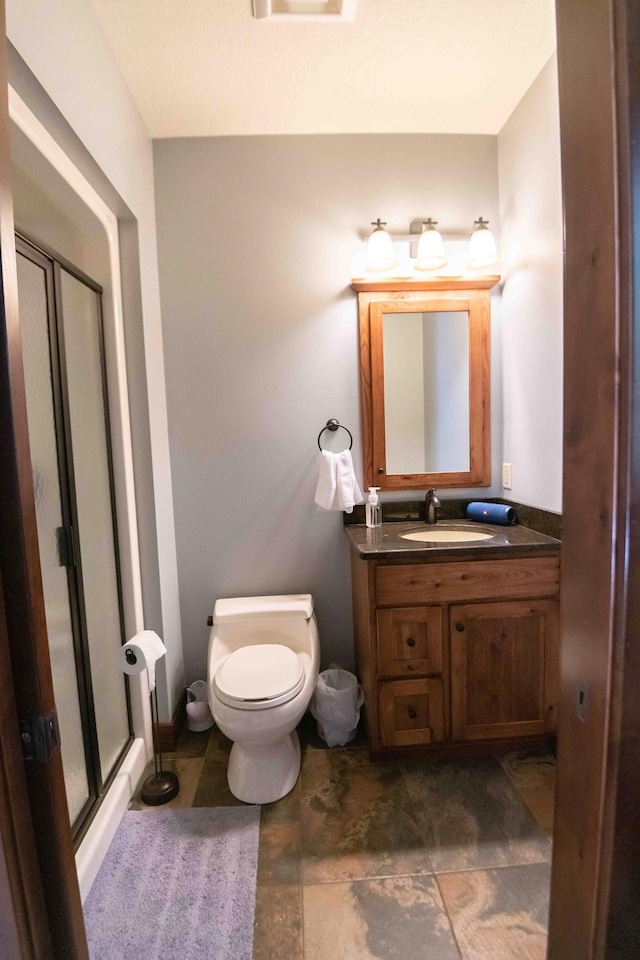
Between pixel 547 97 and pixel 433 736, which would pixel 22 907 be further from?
pixel 547 97

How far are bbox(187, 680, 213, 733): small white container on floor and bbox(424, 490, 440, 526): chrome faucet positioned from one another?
1.33 metres

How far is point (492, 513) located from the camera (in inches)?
76.2

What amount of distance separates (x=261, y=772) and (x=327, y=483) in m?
1.14

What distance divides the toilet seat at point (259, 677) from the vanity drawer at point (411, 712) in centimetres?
37

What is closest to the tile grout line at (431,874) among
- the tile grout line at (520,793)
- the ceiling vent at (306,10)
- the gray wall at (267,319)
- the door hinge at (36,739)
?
the tile grout line at (520,793)

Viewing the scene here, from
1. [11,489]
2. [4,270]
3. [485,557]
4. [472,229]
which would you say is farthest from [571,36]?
[472,229]

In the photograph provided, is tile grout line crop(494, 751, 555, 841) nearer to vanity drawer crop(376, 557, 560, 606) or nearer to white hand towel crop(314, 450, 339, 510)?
vanity drawer crop(376, 557, 560, 606)

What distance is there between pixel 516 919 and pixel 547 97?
2711mm

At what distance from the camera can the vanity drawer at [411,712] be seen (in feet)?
5.32

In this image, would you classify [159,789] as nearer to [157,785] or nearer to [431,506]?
[157,785]

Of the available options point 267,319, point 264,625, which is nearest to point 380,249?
point 267,319

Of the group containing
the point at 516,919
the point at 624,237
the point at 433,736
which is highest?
the point at 624,237

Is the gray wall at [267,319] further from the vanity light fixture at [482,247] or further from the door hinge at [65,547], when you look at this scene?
the door hinge at [65,547]

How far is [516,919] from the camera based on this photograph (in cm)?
113
